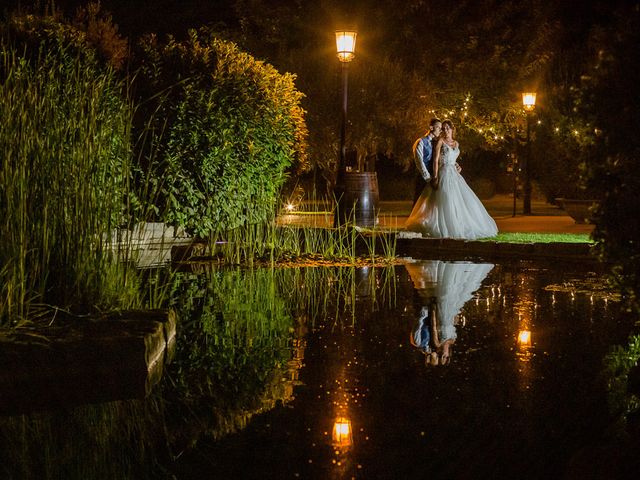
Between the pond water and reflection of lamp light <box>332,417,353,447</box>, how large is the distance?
1 cm

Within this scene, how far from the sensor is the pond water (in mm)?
4031

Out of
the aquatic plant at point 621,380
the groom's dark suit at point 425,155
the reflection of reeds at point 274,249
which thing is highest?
the groom's dark suit at point 425,155

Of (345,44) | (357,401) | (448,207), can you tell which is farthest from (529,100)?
(357,401)

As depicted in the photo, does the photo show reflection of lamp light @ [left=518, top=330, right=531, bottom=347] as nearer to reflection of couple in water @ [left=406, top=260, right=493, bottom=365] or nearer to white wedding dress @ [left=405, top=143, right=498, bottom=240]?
reflection of couple in water @ [left=406, top=260, right=493, bottom=365]

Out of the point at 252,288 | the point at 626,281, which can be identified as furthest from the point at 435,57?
the point at 626,281

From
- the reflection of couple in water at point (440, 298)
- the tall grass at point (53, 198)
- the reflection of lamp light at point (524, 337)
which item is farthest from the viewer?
the reflection of lamp light at point (524, 337)

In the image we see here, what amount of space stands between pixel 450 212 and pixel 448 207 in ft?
0.34

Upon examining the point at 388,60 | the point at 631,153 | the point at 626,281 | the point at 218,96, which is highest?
the point at 388,60

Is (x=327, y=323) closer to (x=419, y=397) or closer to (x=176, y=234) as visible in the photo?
(x=419, y=397)

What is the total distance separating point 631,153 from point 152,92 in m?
10.2

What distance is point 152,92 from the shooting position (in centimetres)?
1369

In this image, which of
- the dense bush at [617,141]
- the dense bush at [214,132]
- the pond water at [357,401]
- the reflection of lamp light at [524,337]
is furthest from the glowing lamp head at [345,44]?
the dense bush at [617,141]

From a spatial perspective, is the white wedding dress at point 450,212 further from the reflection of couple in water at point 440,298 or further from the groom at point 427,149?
the reflection of couple in water at point 440,298

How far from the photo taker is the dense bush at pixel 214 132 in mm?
13148
